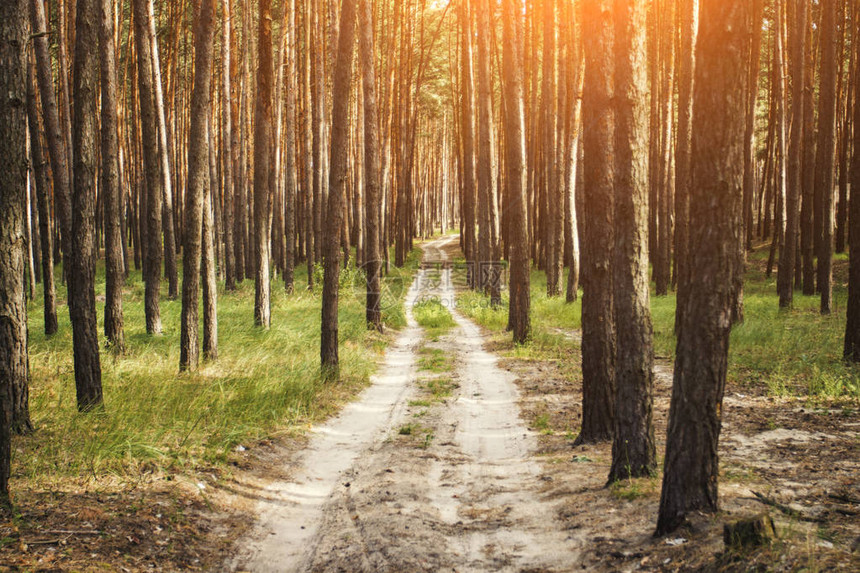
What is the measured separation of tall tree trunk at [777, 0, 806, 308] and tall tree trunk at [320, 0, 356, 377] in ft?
36.5

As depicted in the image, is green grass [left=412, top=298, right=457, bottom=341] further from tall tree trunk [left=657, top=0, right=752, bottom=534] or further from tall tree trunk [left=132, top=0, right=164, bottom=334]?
tall tree trunk [left=657, top=0, right=752, bottom=534]

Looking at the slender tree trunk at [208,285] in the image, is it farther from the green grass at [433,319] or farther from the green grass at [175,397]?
the green grass at [433,319]

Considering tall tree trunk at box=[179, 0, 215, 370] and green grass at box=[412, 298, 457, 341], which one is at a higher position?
tall tree trunk at box=[179, 0, 215, 370]

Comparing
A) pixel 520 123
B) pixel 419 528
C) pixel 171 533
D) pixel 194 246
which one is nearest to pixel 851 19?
pixel 520 123

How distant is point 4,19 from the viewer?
14.4ft

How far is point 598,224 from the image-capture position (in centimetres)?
581

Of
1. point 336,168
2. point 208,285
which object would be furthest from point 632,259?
point 208,285

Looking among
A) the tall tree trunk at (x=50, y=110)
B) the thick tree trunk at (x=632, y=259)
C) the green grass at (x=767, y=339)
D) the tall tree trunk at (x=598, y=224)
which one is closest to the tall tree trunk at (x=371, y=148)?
the green grass at (x=767, y=339)

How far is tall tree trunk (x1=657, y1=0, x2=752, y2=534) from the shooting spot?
11.4ft

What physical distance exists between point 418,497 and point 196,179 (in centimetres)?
602

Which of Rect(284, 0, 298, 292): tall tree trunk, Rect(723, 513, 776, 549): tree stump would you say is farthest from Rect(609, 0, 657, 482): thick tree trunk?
Rect(284, 0, 298, 292): tall tree trunk

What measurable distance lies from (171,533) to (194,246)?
5.24 m

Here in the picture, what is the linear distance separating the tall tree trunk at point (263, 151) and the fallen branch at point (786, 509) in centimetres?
945

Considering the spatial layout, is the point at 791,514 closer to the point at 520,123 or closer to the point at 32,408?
the point at 32,408
